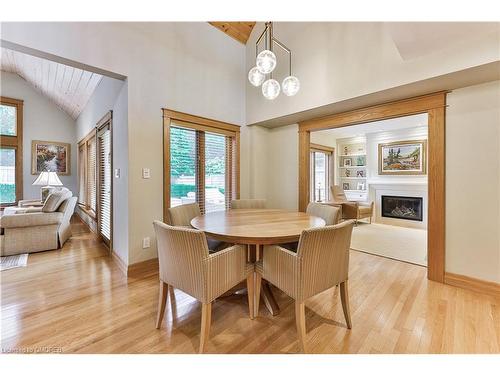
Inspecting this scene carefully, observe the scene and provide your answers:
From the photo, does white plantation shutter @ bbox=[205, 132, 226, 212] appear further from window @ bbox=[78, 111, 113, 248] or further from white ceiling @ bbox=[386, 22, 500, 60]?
white ceiling @ bbox=[386, 22, 500, 60]

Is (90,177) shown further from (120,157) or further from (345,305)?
(345,305)

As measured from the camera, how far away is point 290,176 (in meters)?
3.83

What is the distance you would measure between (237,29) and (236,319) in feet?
13.1

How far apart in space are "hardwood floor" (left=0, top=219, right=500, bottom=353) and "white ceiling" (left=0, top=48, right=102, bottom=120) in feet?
10.3

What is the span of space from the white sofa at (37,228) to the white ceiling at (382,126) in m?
5.65

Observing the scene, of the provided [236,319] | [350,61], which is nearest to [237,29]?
[350,61]

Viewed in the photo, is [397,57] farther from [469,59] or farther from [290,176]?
[290,176]

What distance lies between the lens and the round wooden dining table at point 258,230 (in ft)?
5.12

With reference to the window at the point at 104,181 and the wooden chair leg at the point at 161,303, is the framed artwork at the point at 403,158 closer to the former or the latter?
the wooden chair leg at the point at 161,303

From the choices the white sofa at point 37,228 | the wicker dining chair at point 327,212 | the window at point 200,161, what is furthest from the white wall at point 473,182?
the white sofa at point 37,228

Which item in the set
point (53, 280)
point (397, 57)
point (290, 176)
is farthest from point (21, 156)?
point (397, 57)

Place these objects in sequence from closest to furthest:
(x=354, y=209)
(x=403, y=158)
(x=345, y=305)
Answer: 1. (x=345, y=305)
2. (x=354, y=209)
3. (x=403, y=158)

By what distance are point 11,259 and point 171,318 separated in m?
2.83

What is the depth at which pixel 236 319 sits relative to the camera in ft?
5.78
